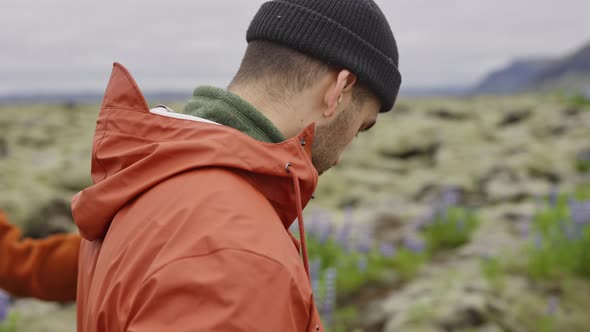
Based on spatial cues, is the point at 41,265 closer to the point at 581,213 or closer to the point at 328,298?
the point at 328,298

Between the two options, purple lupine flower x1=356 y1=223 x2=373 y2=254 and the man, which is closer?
the man

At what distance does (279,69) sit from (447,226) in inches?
224

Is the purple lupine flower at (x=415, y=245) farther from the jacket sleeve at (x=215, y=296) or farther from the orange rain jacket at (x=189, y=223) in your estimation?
the jacket sleeve at (x=215, y=296)

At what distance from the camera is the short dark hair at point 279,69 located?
181 cm

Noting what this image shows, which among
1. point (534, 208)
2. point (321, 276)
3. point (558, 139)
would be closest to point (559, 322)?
point (321, 276)

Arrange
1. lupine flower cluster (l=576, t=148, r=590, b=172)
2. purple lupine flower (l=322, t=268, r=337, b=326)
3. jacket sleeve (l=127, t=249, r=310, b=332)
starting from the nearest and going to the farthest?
1. jacket sleeve (l=127, t=249, r=310, b=332)
2. purple lupine flower (l=322, t=268, r=337, b=326)
3. lupine flower cluster (l=576, t=148, r=590, b=172)

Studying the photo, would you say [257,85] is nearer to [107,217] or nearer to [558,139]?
[107,217]

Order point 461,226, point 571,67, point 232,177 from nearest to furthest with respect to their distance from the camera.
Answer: point 232,177
point 461,226
point 571,67

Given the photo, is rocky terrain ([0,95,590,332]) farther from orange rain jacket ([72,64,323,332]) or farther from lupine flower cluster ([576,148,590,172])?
orange rain jacket ([72,64,323,332])

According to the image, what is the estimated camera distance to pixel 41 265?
2.54 meters

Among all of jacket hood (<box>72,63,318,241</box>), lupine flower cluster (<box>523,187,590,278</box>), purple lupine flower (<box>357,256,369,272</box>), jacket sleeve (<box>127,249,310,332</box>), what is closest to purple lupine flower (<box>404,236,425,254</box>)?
purple lupine flower (<box>357,256,369,272</box>)

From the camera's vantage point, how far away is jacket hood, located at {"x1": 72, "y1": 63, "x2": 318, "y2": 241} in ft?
4.86

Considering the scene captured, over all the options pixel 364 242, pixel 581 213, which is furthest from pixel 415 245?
pixel 581 213

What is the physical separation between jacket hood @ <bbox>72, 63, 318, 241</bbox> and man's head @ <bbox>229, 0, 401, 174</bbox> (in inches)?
6.5
